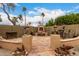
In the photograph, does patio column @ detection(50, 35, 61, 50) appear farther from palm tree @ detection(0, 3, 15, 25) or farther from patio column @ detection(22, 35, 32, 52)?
palm tree @ detection(0, 3, 15, 25)

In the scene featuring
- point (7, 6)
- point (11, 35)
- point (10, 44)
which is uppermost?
point (7, 6)

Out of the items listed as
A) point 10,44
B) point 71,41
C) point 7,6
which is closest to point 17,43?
point 10,44

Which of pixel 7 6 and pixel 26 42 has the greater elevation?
pixel 7 6

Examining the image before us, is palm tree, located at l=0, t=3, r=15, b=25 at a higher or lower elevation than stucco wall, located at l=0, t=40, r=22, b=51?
higher

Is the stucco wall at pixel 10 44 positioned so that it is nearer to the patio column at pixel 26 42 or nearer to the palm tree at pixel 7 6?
the patio column at pixel 26 42

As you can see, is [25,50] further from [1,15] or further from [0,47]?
[1,15]

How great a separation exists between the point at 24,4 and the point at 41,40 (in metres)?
0.48

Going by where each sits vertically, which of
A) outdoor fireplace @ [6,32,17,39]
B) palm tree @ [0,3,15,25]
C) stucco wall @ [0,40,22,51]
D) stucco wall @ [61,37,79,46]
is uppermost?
palm tree @ [0,3,15,25]

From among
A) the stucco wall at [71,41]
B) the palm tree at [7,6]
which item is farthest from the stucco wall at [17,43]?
the stucco wall at [71,41]

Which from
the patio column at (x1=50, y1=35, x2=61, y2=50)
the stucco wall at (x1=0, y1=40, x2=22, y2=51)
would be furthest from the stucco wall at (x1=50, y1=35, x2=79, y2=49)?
the stucco wall at (x1=0, y1=40, x2=22, y2=51)

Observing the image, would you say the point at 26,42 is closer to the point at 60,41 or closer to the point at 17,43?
the point at 17,43

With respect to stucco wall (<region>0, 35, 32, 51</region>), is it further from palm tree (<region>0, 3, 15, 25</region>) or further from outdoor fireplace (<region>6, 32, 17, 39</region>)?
palm tree (<region>0, 3, 15, 25</region>)

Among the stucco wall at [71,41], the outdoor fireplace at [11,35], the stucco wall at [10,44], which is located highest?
the outdoor fireplace at [11,35]

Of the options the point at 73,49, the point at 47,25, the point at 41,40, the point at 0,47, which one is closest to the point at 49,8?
the point at 47,25
